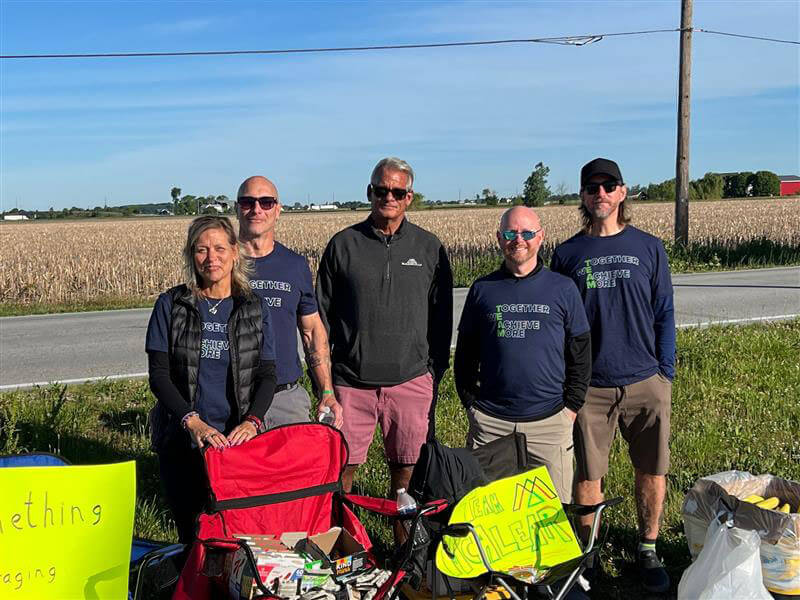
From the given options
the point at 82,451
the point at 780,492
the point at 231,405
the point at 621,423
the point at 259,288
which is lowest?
the point at 82,451

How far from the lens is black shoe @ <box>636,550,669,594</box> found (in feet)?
13.5

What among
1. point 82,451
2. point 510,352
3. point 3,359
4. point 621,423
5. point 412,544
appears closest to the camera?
point 412,544

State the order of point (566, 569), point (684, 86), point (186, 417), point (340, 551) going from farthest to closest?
point (684, 86) < point (340, 551) < point (186, 417) < point (566, 569)

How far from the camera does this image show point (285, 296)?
161 inches

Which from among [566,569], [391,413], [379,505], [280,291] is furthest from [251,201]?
[566,569]

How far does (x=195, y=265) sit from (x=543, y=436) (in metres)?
1.90

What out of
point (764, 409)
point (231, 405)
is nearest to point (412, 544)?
point (231, 405)

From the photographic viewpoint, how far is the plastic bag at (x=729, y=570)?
3.23 meters

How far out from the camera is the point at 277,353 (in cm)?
409

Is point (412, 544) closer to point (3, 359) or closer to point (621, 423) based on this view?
point (621, 423)

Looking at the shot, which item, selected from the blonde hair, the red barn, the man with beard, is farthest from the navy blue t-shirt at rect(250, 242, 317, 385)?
the red barn

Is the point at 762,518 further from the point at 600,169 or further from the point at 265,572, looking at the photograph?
the point at 265,572

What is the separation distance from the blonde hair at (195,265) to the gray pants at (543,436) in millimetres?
1354

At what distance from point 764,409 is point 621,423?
3297 millimetres
